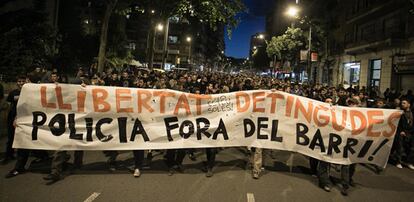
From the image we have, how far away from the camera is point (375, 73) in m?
26.7

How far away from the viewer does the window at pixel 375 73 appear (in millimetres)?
25969

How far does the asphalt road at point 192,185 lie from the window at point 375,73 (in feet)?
67.2

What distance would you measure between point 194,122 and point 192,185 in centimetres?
130

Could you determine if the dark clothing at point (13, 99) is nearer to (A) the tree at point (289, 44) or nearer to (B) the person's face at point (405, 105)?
(B) the person's face at point (405, 105)

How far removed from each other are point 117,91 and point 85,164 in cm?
173

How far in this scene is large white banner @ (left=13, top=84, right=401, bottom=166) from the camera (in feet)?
20.6

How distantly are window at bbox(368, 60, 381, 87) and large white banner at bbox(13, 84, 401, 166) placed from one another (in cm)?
2150

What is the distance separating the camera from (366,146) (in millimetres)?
6492

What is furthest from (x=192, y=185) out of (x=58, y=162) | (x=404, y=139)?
(x=404, y=139)

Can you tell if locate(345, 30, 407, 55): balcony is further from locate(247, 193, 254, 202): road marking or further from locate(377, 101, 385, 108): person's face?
locate(247, 193, 254, 202): road marking

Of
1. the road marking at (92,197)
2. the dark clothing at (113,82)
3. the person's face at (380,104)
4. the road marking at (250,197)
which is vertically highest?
the dark clothing at (113,82)

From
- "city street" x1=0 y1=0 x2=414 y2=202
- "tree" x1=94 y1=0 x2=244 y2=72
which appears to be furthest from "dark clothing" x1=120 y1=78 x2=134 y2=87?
"tree" x1=94 y1=0 x2=244 y2=72

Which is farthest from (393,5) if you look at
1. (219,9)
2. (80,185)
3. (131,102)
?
(80,185)

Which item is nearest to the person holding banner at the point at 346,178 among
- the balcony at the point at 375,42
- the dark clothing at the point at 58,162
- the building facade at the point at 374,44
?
the dark clothing at the point at 58,162
